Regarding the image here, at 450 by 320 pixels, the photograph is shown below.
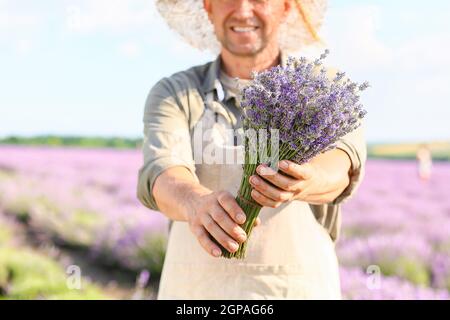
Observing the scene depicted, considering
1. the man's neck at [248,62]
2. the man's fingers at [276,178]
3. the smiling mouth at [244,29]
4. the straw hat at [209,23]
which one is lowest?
the man's fingers at [276,178]

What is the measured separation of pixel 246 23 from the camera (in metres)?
2.27

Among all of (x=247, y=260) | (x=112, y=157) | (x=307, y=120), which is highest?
(x=112, y=157)

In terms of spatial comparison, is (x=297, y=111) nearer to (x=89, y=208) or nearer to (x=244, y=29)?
(x=244, y=29)

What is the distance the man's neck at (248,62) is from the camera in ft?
7.71

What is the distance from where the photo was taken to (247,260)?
2.22 m

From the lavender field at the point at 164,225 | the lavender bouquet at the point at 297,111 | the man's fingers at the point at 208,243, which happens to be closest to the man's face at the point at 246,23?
the lavender bouquet at the point at 297,111

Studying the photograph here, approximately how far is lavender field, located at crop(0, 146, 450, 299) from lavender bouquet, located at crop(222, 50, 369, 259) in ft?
7.88

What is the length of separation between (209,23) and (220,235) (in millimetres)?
1356

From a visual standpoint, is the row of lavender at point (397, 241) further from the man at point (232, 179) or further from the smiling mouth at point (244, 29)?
the smiling mouth at point (244, 29)

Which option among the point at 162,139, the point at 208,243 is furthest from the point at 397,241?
the point at 208,243

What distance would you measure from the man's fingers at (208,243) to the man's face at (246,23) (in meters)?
0.78

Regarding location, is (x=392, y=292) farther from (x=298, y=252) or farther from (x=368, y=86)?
(x=368, y=86)

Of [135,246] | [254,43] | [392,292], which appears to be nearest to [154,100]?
[254,43]
